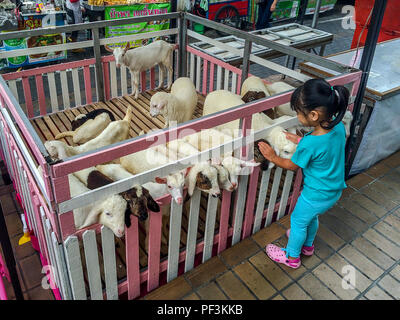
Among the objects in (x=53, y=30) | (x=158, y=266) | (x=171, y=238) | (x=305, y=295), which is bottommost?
(x=305, y=295)

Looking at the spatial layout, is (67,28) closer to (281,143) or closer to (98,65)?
(98,65)

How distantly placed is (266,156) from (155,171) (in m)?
0.94

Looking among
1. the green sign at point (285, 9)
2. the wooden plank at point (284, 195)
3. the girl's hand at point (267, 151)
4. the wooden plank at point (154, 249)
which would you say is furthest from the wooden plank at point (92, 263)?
the green sign at point (285, 9)

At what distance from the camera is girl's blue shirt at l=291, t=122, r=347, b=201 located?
256 cm

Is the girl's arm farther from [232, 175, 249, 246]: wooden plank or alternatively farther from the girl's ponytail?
the girl's ponytail

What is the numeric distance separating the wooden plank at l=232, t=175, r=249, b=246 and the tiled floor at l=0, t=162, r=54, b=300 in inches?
66.1

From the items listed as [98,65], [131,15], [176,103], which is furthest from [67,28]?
[131,15]

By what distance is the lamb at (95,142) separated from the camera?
3289 millimetres

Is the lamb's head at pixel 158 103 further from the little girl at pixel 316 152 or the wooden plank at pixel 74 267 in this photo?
the wooden plank at pixel 74 267

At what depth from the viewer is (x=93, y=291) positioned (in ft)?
8.42

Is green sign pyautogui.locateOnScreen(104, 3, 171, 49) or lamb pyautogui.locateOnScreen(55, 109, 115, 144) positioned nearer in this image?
lamb pyautogui.locateOnScreen(55, 109, 115, 144)

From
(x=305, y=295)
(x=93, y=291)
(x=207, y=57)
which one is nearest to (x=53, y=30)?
(x=207, y=57)

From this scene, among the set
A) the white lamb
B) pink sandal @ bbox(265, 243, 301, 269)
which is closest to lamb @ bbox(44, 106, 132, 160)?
the white lamb
